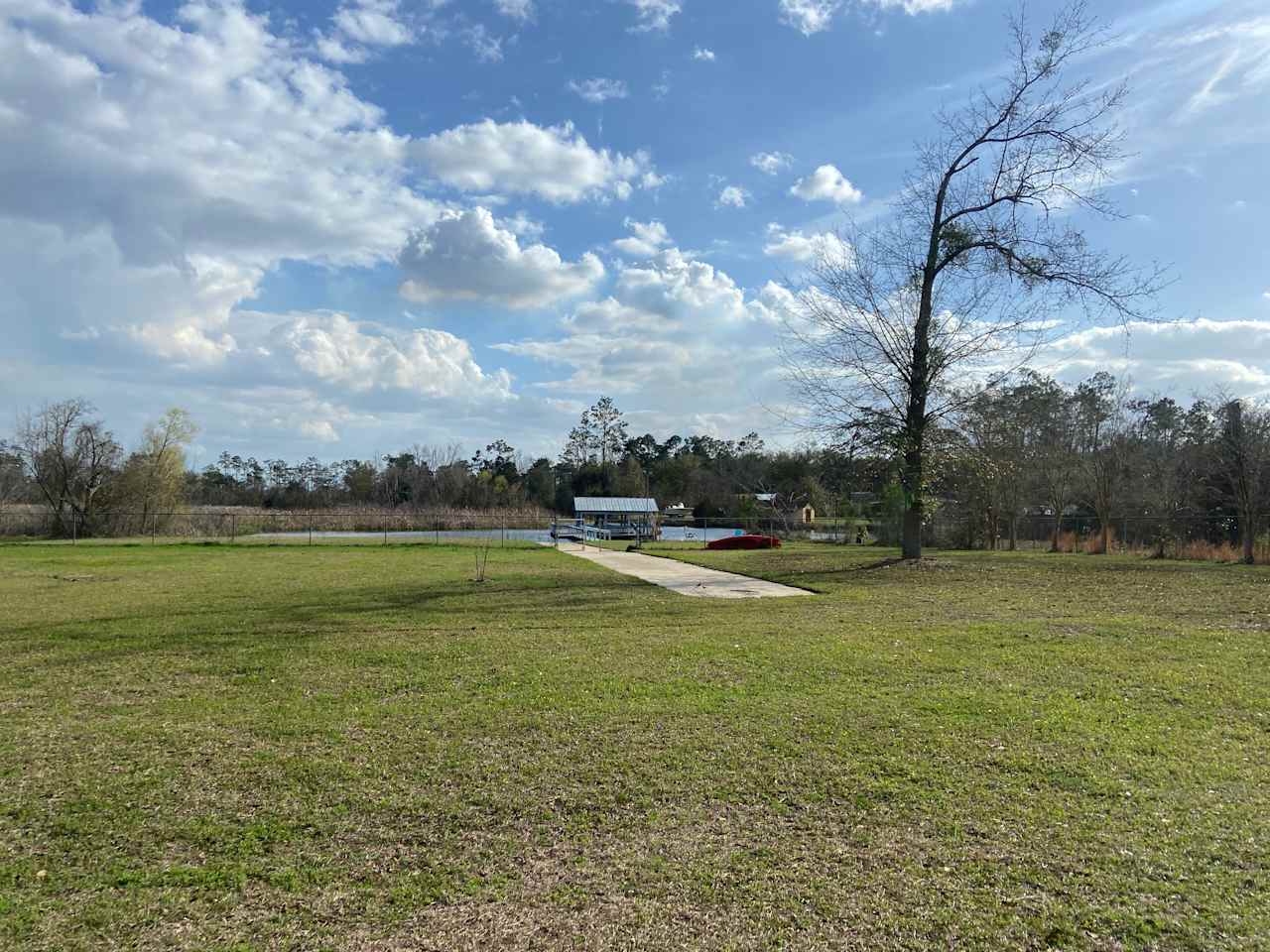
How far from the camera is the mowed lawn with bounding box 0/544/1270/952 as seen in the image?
2838 millimetres

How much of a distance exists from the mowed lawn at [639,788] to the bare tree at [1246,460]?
1348 centimetres

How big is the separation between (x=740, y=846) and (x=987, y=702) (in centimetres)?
309

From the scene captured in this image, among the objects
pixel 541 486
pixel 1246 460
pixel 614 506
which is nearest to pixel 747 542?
pixel 1246 460

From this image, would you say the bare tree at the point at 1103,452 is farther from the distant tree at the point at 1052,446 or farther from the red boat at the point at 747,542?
Answer: the red boat at the point at 747,542

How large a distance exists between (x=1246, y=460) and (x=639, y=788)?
22.2 m

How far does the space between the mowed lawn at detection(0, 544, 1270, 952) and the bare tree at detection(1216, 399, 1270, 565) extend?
13.5 metres

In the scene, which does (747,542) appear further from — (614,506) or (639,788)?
(639,788)

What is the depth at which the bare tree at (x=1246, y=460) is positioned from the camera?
19422mm

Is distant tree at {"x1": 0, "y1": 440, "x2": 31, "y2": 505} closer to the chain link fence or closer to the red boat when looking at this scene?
the chain link fence

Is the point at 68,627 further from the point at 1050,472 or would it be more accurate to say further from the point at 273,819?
the point at 1050,472

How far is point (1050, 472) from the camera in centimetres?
2917

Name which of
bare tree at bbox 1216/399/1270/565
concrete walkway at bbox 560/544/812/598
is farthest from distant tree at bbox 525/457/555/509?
bare tree at bbox 1216/399/1270/565

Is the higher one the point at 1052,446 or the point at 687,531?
the point at 1052,446

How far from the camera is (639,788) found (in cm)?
409
